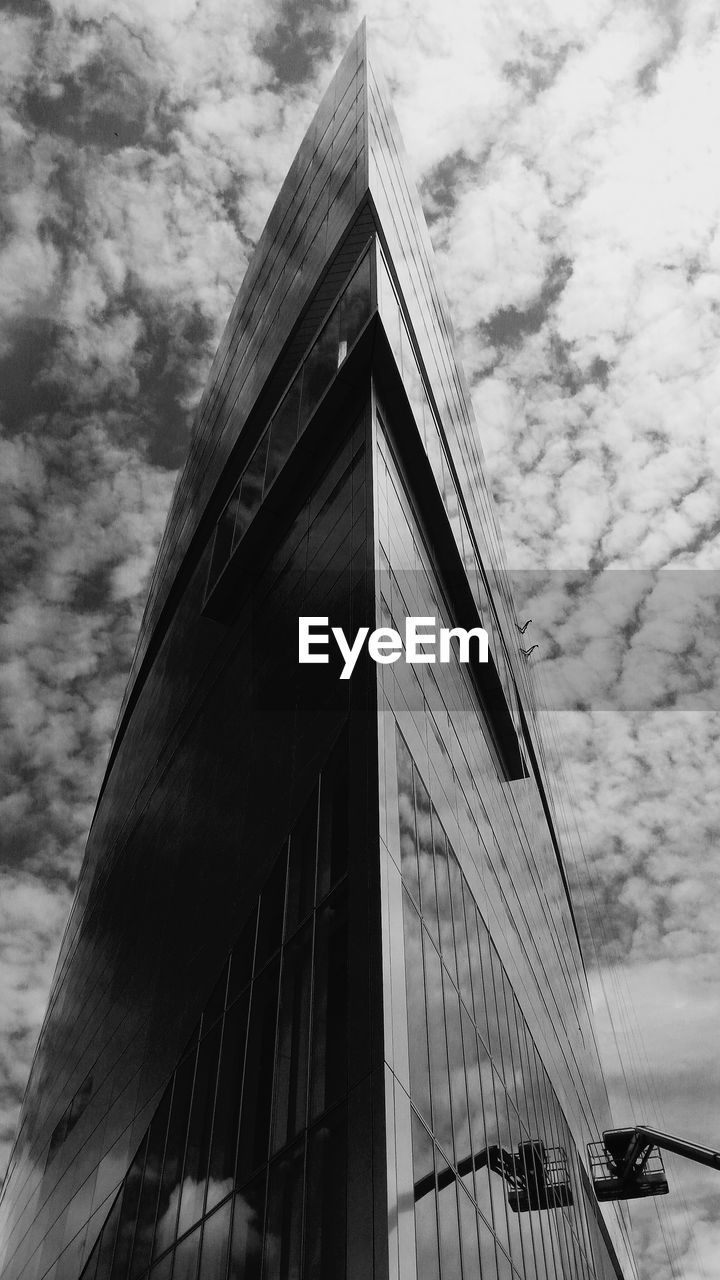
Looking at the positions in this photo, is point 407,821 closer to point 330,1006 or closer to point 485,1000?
point 330,1006

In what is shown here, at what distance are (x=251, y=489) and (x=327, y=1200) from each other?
58.5 ft

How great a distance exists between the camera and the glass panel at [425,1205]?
1100 centimetres

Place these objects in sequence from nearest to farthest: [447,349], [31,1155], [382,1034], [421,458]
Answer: [382,1034] < [421,458] < [447,349] < [31,1155]

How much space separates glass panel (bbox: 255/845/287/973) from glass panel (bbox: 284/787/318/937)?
33cm

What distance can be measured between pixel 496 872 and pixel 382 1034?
13973mm

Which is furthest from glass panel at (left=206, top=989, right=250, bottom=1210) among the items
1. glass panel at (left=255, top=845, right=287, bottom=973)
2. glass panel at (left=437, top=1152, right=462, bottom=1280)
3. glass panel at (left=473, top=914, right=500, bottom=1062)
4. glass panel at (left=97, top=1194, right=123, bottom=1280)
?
glass panel at (left=97, top=1194, right=123, bottom=1280)

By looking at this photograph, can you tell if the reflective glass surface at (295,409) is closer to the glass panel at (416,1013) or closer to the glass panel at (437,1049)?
the glass panel at (416,1013)

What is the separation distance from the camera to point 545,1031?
1120 inches

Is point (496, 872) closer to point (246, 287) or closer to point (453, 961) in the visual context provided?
point (453, 961)

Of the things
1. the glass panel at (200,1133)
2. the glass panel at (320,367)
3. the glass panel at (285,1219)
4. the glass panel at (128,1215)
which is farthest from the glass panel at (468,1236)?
the glass panel at (320,367)

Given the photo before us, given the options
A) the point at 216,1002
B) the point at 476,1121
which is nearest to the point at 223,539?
the point at 216,1002

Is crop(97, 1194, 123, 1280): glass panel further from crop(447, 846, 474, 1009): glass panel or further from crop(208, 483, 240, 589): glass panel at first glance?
crop(208, 483, 240, 589): glass panel

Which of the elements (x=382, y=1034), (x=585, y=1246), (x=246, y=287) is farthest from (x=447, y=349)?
(x=585, y=1246)

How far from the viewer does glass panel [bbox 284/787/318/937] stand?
46.6 feet
